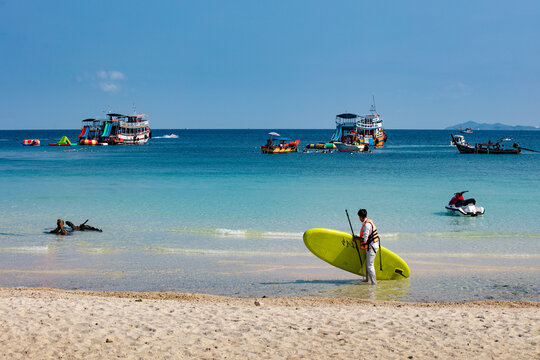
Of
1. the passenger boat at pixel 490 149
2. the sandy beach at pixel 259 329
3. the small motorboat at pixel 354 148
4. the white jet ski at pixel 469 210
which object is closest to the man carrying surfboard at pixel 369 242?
the sandy beach at pixel 259 329

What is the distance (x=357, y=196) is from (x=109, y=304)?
1775 centimetres

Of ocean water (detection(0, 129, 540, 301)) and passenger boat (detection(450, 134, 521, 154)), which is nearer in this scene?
ocean water (detection(0, 129, 540, 301))

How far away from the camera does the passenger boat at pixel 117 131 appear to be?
85875 millimetres

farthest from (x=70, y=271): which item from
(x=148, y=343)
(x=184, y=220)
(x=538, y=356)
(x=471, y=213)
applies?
(x=471, y=213)

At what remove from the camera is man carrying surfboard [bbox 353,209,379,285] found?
31.3 feet

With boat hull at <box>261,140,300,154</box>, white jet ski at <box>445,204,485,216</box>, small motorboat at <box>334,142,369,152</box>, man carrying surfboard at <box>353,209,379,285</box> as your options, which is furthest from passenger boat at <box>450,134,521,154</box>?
man carrying surfboard at <box>353,209,379,285</box>

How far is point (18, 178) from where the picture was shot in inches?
1273

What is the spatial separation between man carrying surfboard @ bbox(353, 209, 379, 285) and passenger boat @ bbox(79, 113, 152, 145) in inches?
3197

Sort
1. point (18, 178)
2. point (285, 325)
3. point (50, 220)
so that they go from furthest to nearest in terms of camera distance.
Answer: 1. point (18, 178)
2. point (50, 220)
3. point (285, 325)

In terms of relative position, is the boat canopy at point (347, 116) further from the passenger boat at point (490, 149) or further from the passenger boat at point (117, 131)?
the passenger boat at point (117, 131)

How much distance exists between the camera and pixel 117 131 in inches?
3447

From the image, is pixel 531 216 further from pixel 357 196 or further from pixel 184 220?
pixel 184 220

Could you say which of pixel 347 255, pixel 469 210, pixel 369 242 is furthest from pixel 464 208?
pixel 369 242

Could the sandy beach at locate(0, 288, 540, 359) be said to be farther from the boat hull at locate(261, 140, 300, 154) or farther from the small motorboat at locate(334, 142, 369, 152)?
the small motorboat at locate(334, 142, 369, 152)
